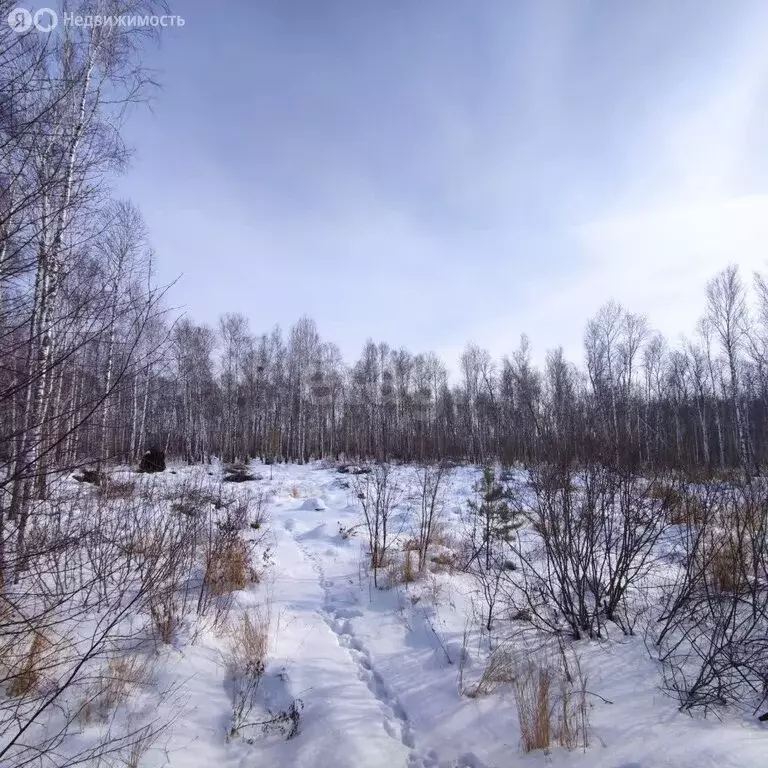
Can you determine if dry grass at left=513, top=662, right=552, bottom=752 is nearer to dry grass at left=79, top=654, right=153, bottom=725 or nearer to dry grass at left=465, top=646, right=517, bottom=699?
dry grass at left=465, top=646, right=517, bottom=699

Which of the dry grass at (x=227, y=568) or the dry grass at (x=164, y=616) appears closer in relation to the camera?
the dry grass at (x=164, y=616)

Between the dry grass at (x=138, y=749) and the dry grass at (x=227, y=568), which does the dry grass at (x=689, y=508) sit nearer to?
the dry grass at (x=138, y=749)

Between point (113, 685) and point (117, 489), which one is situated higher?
point (117, 489)

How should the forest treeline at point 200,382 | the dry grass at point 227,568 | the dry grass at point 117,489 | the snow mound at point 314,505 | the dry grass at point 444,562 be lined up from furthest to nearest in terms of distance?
1. the snow mound at point 314,505
2. the dry grass at point 444,562
3. the dry grass at point 117,489
4. the dry grass at point 227,568
5. the forest treeline at point 200,382

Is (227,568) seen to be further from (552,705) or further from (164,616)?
(552,705)

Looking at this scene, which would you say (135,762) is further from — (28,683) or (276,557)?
(276,557)

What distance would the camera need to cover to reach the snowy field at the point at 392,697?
2.74m

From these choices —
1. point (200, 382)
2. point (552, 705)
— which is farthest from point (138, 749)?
point (200, 382)

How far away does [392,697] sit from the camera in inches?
148

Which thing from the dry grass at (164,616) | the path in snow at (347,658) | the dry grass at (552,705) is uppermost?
the dry grass at (164,616)

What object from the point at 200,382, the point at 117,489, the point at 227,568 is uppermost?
the point at 200,382

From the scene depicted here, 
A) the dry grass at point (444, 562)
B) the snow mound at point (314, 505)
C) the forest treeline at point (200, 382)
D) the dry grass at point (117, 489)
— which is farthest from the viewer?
the snow mound at point (314, 505)

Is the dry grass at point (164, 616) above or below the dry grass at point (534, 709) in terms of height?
above

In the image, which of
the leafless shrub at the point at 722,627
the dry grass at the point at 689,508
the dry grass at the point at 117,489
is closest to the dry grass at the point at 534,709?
the leafless shrub at the point at 722,627
